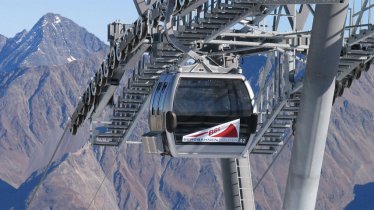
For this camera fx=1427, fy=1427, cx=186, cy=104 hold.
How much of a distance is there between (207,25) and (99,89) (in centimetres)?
1276

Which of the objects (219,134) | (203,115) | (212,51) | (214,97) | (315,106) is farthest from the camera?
(212,51)

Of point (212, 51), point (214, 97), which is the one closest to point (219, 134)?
point (214, 97)

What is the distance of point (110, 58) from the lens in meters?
51.6

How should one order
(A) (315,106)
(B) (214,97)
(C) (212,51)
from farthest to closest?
(C) (212,51), (B) (214,97), (A) (315,106)

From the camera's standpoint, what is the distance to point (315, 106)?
3269 centimetres

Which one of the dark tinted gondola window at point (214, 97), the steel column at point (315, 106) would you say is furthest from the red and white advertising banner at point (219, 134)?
the steel column at point (315, 106)

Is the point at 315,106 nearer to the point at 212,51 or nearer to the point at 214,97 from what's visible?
the point at 214,97

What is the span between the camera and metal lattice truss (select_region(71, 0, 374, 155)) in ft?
140

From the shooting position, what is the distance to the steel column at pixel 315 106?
31.1 m

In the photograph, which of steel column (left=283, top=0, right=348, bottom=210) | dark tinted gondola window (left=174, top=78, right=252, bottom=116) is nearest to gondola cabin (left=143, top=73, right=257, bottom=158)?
dark tinted gondola window (left=174, top=78, right=252, bottom=116)

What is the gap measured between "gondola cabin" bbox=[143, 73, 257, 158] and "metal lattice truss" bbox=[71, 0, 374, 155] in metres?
1.87

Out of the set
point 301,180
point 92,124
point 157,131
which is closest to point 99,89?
point 92,124

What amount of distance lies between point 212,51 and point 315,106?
62.3 feet

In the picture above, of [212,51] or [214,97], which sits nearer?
[214,97]
